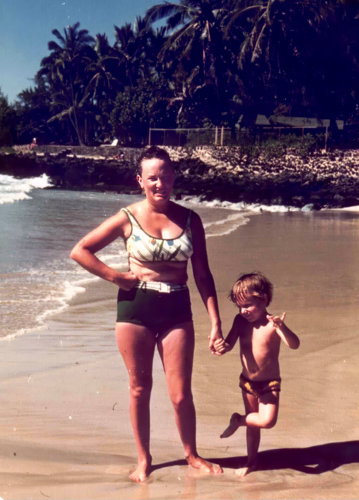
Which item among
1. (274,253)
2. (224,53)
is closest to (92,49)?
(224,53)

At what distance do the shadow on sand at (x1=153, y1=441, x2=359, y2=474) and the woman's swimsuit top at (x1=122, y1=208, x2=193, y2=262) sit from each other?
943mm

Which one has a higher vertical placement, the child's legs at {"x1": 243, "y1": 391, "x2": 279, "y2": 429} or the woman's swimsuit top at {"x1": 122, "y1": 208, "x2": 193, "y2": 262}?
the woman's swimsuit top at {"x1": 122, "y1": 208, "x2": 193, "y2": 262}

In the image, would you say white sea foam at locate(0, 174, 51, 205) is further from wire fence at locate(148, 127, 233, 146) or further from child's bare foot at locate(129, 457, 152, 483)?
child's bare foot at locate(129, 457, 152, 483)

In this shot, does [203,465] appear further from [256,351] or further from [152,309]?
[152,309]

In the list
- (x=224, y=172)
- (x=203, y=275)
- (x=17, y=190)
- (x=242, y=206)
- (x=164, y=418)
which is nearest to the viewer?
(x=203, y=275)

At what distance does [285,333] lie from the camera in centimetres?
311

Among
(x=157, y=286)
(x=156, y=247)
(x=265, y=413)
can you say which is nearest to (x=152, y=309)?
(x=157, y=286)

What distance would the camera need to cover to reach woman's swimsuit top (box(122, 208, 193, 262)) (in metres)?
3.05

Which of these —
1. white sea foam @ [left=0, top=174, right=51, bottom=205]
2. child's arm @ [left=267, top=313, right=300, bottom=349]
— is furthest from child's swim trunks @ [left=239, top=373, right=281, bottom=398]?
white sea foam @ [left=0, top=174, right=51, bottom=205]

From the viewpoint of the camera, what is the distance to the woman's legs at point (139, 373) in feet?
10.1

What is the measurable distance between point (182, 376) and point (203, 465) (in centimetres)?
42

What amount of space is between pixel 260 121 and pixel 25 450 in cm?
4198

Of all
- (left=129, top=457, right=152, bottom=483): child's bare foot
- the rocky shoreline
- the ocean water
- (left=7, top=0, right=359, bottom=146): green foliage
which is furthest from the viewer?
(left=7, top=0, right=359, bottom=146): green foliage

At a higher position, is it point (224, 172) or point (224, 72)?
point (224, 72)
